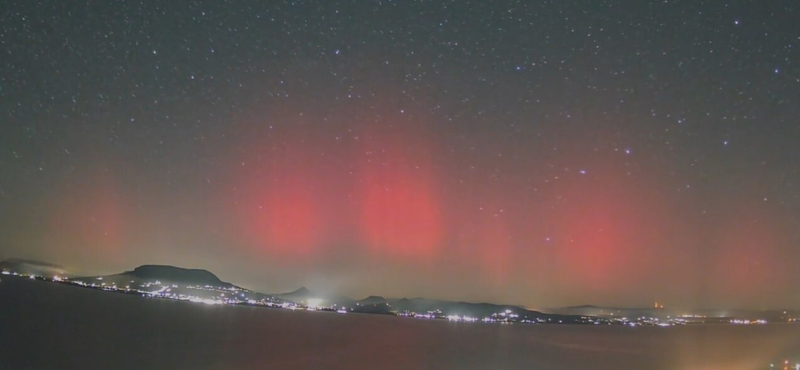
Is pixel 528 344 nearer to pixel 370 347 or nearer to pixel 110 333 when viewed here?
pixel 370 347

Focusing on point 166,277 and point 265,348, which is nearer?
point 265,348

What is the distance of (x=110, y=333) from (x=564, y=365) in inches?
984

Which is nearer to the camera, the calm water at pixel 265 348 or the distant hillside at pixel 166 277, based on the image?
the calm water at pixel 265 348

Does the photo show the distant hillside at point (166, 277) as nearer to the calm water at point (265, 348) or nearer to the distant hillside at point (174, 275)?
the distant hillside at point (174, 275)

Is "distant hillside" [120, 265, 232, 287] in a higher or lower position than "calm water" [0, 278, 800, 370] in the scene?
higher

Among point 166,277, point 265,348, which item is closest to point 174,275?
point 166,277

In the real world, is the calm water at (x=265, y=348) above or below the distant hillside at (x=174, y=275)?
below

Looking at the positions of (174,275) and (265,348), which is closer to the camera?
(265,348)

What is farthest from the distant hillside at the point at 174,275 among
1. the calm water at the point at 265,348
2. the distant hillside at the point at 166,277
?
the calm water at the point at 265,348

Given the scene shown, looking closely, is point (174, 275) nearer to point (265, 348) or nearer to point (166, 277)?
point (166, 277)

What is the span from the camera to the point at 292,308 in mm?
90062

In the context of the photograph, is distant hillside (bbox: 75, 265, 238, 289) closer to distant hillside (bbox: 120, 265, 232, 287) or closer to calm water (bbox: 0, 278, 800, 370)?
distant hillside (bbox: 120, 265, 232, 287)

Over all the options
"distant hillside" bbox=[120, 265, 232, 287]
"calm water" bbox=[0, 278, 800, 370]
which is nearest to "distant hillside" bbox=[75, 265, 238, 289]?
"distant hillside" bbox=[120, 265, 232, 287]

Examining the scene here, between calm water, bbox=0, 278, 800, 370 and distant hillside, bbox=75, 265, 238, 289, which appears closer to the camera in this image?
calm water, bbox=0, 278, 800, 370
